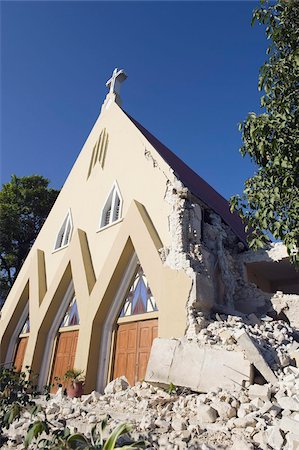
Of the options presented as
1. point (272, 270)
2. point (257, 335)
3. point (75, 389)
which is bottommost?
point (75, 389)

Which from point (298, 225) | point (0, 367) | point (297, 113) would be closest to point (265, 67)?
point (297, 113)

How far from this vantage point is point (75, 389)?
30.0ft

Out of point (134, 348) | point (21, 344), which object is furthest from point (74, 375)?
point (21, 344)

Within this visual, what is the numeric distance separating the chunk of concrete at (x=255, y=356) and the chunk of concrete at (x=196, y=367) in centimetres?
11

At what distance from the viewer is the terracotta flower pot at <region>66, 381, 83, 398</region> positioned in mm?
9094

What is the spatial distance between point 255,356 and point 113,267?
5777 mm

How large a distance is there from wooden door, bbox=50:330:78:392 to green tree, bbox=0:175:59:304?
36.8 ft

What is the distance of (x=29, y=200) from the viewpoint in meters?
23.5

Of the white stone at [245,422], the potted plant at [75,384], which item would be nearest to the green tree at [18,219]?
the potted plant at [75,384]

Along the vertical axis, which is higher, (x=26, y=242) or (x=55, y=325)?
(x=26, y=242)

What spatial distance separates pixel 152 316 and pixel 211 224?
3.26 m

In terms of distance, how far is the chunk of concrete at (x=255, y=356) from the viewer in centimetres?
544

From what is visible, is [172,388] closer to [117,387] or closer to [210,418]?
[210,418]

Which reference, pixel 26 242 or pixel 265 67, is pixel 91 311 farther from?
pixel 26 242
